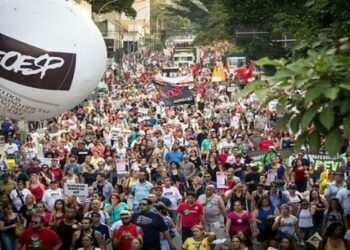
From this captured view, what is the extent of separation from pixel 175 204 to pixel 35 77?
475 centimetres

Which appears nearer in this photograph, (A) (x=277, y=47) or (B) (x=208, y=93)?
(B) (x=208, y=93)

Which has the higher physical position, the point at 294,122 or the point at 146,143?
the point at 294,122

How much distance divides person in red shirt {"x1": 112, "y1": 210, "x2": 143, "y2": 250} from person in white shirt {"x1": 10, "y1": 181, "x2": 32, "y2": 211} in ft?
Result: 10.1

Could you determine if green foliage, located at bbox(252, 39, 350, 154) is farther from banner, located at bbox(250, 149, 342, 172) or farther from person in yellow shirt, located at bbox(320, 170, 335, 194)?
banner, located at bbox(250, 149, 342, 172)

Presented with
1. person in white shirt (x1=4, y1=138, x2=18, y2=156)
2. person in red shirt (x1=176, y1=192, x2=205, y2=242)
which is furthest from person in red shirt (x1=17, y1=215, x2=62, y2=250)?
person in white shirt (x1=4, y1=138, x2=18, y2=156)

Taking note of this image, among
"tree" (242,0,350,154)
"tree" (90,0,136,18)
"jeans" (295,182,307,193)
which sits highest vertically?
"tree" (90,0,136,18)

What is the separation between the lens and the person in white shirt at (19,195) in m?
14.0

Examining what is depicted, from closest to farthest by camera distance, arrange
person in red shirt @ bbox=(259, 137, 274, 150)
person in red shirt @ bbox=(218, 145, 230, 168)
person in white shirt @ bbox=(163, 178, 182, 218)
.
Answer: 1. person in white shirt @ bbox=(163, 178, 182, 218)
2. person in red shirt @ bbox=(218, 145, 230, 168)
3. person in red shirt @ bbox=(259, 137, 274, 150)

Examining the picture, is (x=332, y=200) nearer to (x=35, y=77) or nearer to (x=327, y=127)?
(x=35, y=77)

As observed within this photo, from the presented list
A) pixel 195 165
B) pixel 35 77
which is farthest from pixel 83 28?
pixel 195 165

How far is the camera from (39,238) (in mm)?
11219

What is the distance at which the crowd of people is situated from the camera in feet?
37.1

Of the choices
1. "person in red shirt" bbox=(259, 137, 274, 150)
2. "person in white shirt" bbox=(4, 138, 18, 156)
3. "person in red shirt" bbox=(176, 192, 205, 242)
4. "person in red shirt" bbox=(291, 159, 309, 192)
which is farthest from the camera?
"person in white shirt" bbox=(4, 138, 18, 156)

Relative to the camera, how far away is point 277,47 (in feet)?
174
